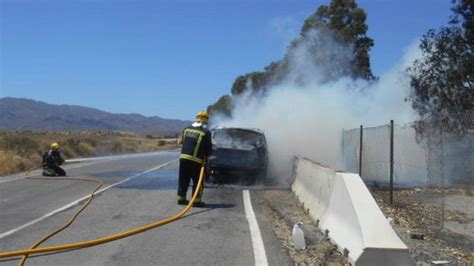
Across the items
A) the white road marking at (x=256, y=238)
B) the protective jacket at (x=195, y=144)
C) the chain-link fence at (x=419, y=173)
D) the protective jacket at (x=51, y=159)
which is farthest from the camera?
A: the protective jacket at (x=51, y=159)

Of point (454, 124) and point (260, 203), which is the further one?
point (454, 124)

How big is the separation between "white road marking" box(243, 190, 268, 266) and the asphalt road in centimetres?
1

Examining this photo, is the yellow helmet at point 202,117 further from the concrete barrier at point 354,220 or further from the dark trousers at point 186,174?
the concrete barrier at point 354,220

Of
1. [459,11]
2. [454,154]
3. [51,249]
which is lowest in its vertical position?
[51,249]

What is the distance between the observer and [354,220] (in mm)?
7301

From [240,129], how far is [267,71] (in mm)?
32845

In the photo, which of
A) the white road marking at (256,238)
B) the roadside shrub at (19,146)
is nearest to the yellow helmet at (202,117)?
the white road marking at (256,238)

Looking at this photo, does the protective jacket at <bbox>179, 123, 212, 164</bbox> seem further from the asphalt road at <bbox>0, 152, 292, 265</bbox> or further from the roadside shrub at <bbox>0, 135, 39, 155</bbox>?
the roadside shrub at <bbox>0, 135, 39, 155</bbox>

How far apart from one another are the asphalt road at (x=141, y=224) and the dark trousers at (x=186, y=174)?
0.46 m

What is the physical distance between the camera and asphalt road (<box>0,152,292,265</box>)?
757 cm

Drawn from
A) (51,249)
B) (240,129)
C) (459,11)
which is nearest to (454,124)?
(240,129)

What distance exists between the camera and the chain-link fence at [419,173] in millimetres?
11609

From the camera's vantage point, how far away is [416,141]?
16.6 m

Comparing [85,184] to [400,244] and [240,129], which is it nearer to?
[240,129]
